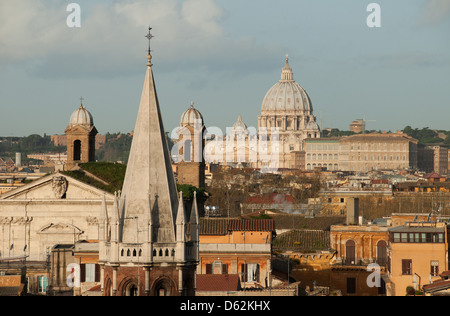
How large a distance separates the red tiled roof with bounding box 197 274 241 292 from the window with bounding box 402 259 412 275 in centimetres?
878

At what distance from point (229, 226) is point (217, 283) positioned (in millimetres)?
12523

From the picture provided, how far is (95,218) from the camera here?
48500mm

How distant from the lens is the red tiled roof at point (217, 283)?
31391 millimetres

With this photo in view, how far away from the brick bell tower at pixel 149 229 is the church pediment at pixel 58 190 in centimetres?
2610

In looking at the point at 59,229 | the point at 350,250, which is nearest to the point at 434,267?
the point at 350,250

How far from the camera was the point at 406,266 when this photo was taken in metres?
41.3

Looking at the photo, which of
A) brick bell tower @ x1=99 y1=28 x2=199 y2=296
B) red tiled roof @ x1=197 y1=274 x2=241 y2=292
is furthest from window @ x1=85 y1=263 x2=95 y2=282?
brick bell tower @ x1=99 y1=28 x2=199 y2=296

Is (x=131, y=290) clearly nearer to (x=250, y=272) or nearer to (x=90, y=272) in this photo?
(x=90, y=272)

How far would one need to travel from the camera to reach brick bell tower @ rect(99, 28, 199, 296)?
22156mm

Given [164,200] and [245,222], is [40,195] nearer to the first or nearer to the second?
[245,222]

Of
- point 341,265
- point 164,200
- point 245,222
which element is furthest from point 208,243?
point 164,200

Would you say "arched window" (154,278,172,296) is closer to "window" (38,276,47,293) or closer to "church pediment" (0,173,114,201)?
"window" (38,276,47,293)
